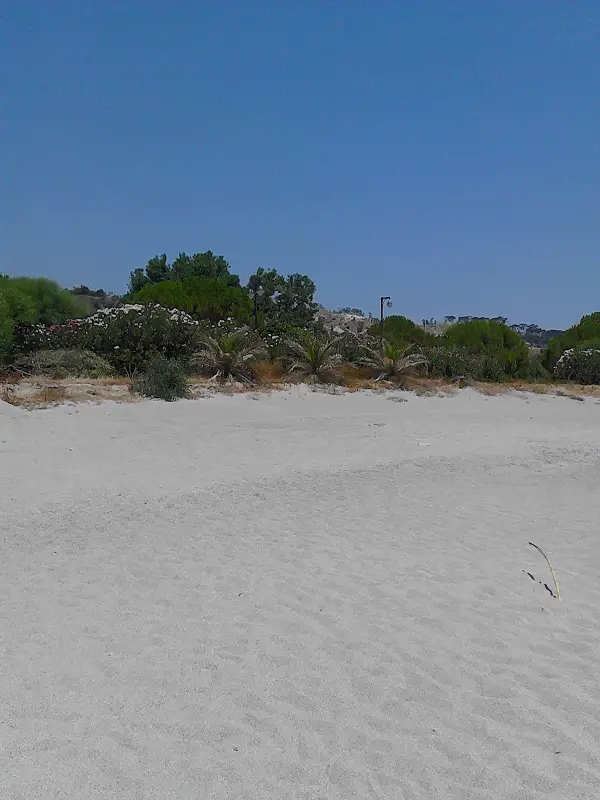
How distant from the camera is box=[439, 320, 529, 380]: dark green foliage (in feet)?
67.0

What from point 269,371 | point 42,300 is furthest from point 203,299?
point 269,371

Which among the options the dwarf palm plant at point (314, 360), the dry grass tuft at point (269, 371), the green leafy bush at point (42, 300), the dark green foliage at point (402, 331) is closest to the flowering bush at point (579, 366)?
the dark green foliage at point (402, 331)

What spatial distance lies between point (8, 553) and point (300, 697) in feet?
11.2

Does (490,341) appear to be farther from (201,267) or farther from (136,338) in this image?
(201,267)

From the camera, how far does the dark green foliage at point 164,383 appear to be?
42.4 feet

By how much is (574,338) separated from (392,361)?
9.62 metres

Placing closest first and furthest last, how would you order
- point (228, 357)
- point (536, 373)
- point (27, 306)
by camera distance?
1. point (228, 357)
2. point (27, 306)
3. point (536, 373)

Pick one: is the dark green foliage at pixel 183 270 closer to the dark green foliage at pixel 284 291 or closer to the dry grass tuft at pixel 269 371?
the dark green foliage at pixel 284 291

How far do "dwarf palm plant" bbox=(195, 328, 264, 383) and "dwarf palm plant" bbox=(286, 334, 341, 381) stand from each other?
1191 millimetres

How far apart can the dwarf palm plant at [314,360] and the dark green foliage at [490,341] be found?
5417mm

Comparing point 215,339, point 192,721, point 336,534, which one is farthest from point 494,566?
point 215,339

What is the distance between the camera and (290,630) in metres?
4.61

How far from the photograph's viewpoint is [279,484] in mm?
8805

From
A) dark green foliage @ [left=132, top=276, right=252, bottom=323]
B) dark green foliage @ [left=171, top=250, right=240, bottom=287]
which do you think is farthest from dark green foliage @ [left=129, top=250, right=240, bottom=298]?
dark green foliage @ [left=132, top=276, right=252, bottom=323]
